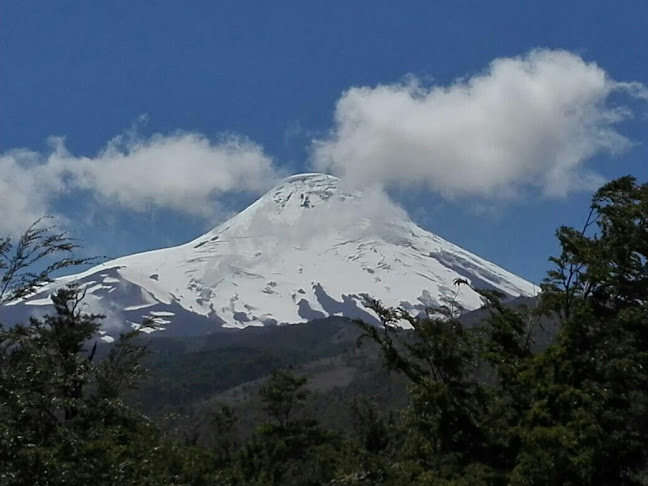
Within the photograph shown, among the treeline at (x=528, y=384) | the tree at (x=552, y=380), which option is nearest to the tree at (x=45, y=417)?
the treeline at (x=528, y=384)

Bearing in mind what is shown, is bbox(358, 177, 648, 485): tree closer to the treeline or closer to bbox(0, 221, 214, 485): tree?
the treeline

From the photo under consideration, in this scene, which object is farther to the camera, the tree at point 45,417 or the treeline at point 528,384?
the treeline at point 528,384

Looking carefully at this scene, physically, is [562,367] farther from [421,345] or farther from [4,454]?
[4,454]

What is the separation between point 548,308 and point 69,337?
1203cm

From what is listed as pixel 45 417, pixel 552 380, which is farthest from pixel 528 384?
pixel 45 417

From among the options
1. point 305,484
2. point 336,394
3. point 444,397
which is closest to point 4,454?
point 444,397

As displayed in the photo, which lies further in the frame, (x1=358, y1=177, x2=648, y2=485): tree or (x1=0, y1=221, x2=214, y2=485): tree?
(x1=358, y1=177, x2=648, y2=485): tree

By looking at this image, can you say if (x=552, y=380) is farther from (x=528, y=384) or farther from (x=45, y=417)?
(x=45, y=417)

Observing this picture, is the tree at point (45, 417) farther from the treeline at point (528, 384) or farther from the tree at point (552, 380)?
the tree at point (552, 380)

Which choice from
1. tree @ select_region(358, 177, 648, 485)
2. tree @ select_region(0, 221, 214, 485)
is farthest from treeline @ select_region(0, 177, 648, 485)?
tree @ select_region(0, 221, 214, 485)

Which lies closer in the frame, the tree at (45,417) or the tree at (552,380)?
the tree at (45,417)

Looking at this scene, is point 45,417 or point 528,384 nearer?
point 45,417

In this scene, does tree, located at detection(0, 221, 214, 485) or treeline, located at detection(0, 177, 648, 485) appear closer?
tree, located at detection(0, 221, 214, 485)

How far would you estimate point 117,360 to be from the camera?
62.5 ft
